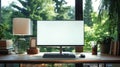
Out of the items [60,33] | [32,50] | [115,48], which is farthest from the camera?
[32,50]

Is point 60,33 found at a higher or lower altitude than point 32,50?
higher

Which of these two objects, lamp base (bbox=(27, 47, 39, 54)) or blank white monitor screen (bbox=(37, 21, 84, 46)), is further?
lamp base (bbox=(27, 47, 39, 54))

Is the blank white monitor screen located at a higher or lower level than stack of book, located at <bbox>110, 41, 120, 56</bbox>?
higher

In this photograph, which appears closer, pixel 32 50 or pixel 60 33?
pixel 60 33

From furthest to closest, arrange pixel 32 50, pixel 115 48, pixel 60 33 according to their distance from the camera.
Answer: pixel 32 50 → pixel 115 48 → pixel 60 33

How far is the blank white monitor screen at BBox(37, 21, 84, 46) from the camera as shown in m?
3.15

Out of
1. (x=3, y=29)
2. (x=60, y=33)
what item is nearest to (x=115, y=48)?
(x=60, y=33)

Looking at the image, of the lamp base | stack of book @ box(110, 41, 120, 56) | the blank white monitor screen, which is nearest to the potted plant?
the lamp base

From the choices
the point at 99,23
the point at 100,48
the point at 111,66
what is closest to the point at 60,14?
the point at 99,23

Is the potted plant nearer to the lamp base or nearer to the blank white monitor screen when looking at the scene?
the lamp base

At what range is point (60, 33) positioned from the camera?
3.16 meters

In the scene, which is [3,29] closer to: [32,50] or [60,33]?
[32,50]

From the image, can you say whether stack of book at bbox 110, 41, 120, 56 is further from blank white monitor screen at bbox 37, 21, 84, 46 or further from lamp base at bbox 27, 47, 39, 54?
lamp base at bbox 27, 47, 39, 54

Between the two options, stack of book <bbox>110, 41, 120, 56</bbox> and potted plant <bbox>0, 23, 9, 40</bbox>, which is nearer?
stack of book <bbox>110, 41, 120, 56</bbox>
